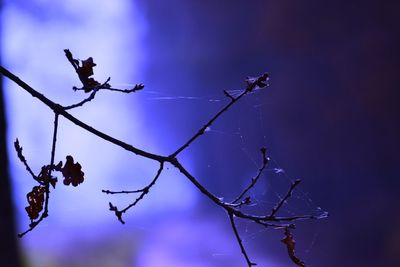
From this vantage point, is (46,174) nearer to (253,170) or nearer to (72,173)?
(72,173)

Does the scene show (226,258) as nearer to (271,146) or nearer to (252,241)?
(252,241)

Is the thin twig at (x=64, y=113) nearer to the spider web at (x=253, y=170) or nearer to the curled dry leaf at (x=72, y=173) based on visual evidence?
the curled dry leaf at (x=72, y=173)

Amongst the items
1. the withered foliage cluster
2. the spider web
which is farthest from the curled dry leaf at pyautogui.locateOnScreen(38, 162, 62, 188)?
the spider web

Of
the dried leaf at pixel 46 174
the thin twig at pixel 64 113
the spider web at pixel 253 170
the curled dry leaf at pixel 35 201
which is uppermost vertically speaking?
the spider web at pixel 253 170

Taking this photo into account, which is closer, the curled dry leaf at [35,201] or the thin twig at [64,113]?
the thin twig at [64,113]

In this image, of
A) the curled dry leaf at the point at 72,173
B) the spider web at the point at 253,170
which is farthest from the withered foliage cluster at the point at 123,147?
the spider web at the point at 253,170

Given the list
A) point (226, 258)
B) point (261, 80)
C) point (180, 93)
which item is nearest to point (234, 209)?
point (261, 80)

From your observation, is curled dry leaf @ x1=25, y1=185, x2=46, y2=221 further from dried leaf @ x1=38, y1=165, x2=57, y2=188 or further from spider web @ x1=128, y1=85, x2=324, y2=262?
spider web @ x1=128, y1=85, x2=324, y2=262

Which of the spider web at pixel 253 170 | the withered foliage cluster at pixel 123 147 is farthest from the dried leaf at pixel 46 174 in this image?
the spider web at pixel 253 170

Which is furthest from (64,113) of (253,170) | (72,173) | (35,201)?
(253,170)

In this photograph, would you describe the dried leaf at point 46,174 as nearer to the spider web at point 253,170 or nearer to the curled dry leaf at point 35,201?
the curled dry leaf at point 35,201

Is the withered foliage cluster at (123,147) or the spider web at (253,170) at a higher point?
the spider web at (253,170)
